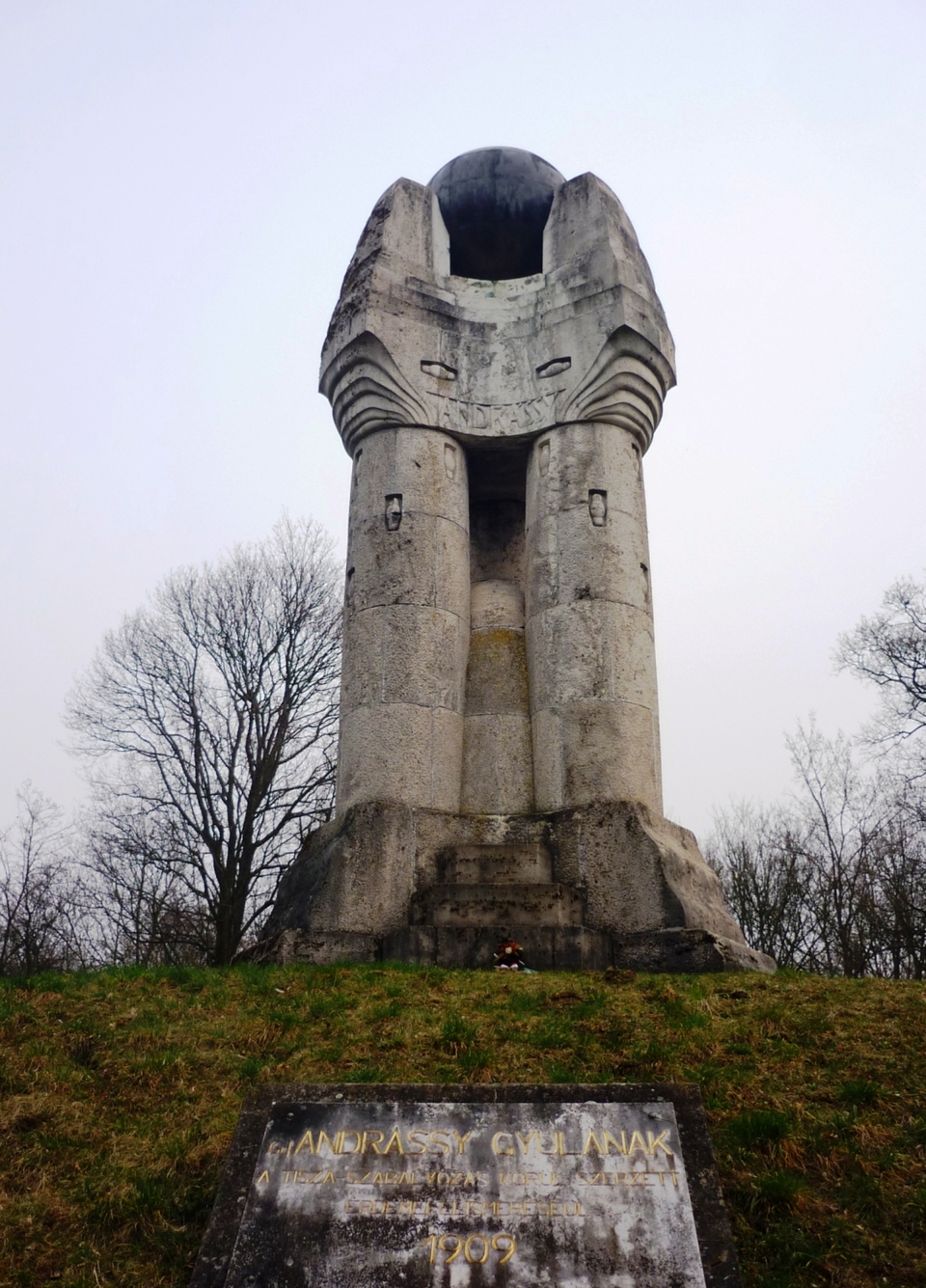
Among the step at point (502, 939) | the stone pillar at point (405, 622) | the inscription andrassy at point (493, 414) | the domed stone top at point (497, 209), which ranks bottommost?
the step at point (502, 939)

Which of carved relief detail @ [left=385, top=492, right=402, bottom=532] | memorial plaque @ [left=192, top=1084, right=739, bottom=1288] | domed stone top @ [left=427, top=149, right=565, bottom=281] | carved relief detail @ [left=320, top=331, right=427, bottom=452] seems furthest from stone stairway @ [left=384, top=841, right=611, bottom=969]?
domed stone top @ [left=427, top=149, right=565, bottom=281]

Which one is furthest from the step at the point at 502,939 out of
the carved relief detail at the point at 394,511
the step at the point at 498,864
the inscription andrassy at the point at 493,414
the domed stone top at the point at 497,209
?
the domed stone top at the point at 497,209

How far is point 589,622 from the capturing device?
402 inches

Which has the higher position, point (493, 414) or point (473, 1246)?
point (493, 414)

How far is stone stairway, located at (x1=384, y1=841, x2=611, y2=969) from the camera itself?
8.44 metres

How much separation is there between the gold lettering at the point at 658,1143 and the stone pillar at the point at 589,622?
17.1 feet

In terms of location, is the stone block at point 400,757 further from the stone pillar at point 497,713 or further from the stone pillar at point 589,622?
the stone pillar at point 589,622

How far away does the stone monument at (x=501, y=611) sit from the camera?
28.9 ft

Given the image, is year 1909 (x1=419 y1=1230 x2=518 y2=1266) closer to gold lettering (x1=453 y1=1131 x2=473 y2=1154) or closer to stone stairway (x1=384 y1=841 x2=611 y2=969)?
gold lettering (x1=453 y1=1131 x2=473 y2=1154)

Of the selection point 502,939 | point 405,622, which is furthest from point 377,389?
point 502,939

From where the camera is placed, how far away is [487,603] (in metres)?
11.1

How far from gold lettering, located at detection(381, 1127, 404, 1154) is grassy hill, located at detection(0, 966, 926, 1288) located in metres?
0.89

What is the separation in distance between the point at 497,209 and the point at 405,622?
17.8 ft

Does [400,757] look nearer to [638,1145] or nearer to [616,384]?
[616,384]
